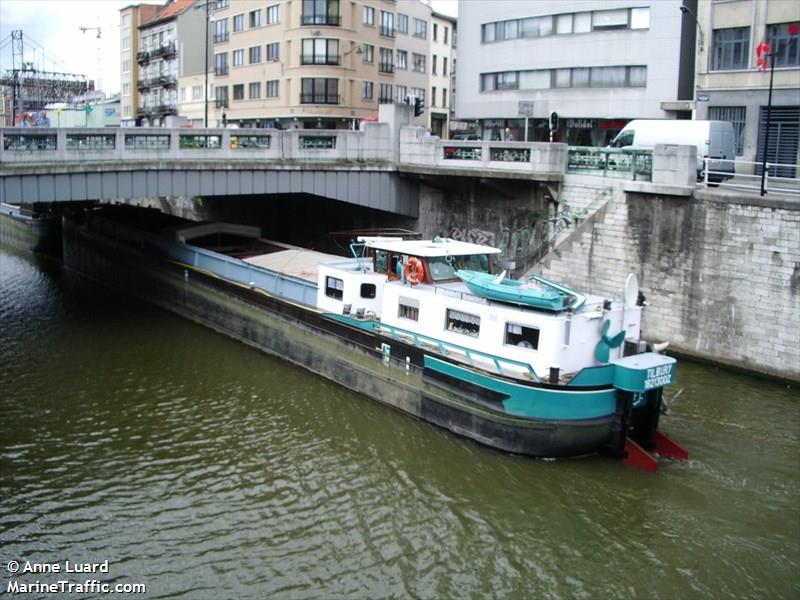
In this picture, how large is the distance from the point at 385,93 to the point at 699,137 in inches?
1344

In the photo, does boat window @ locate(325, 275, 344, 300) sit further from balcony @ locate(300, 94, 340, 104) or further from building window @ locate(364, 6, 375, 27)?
building window @ locate(364, 6, 375, 27)

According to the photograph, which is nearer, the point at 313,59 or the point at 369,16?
the point at 313,59

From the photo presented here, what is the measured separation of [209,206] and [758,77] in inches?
1054

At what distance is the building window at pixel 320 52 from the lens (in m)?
56.1

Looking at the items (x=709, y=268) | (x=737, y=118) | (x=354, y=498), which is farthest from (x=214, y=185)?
(x=737, y=118)

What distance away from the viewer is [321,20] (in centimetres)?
5572

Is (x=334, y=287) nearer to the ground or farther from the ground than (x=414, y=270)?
nearer to the ground

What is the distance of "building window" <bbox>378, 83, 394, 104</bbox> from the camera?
61450 mm

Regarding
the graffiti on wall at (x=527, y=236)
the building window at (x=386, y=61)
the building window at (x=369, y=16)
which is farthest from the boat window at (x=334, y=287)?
the building window at (x=386, y=61)

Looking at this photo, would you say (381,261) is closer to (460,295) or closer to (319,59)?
(460,295)

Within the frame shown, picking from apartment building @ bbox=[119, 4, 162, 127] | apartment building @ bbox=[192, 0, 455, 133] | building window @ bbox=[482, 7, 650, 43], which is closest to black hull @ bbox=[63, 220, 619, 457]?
apartment building @ bbox=[192, 0, 455, 133]

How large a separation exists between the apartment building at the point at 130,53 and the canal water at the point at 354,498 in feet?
227

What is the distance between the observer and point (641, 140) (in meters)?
33.8

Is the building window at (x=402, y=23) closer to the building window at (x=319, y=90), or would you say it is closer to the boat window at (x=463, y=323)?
the building window at (x=319, y=90)
